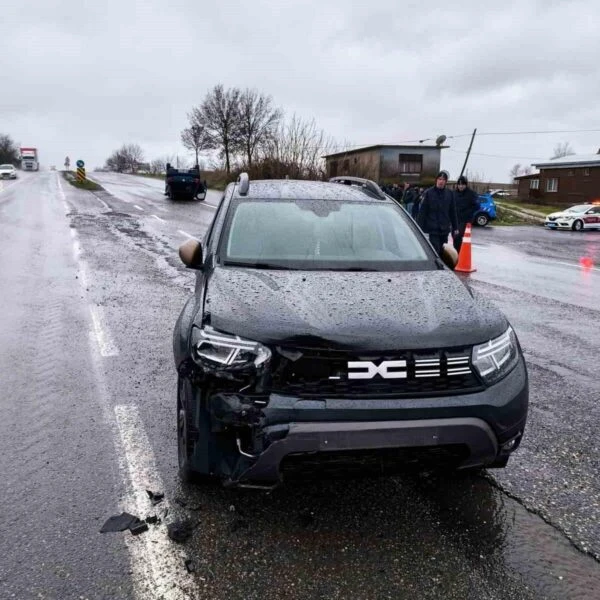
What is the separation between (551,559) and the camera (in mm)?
2520

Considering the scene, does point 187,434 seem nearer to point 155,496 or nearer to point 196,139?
point 155,496

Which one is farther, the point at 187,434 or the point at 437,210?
the point at 437,210

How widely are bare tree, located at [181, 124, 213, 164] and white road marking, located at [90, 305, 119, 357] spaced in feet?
163

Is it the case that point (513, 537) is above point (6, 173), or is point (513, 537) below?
below

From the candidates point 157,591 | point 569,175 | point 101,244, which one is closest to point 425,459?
point 157,591

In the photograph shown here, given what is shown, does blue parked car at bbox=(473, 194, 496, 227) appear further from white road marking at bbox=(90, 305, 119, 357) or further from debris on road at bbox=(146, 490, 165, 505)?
debris on road at bbox=(146, 490, 165, 505)

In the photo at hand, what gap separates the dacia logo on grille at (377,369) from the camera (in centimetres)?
240

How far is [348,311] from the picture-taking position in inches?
104

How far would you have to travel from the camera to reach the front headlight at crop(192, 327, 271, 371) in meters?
2.42

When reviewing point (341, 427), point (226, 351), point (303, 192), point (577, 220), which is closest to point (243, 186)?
point (303, 192)

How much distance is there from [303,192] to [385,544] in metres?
2.88

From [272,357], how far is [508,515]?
5.25 feet

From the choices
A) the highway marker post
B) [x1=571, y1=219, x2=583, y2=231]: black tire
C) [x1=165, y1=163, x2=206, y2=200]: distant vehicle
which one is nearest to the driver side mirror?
[x1=165, y1=163, x2=206, y2=200]: distant vehicle

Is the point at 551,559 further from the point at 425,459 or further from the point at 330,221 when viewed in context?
the point at 330,221
